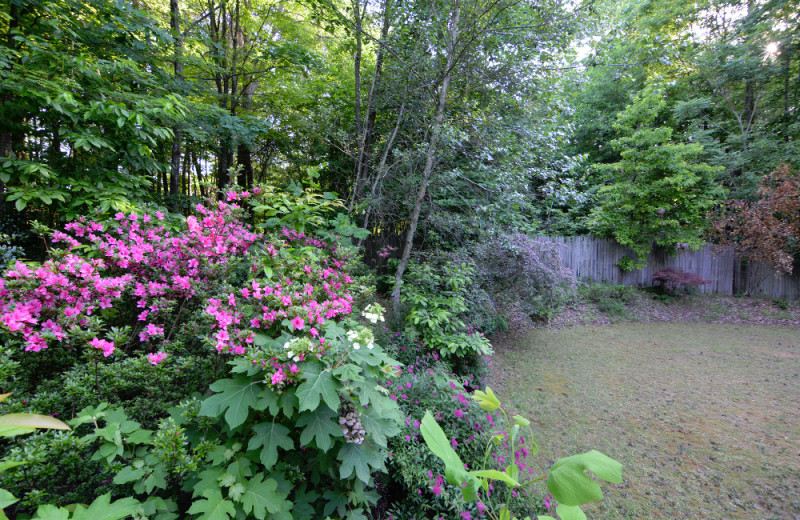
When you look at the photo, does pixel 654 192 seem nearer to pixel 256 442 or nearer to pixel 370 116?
pixel 370 116

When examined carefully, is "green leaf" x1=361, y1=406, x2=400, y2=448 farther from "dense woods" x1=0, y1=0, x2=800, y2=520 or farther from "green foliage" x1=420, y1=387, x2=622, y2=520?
"green foliage" x1=420, y1=387, x2=622, y2=520

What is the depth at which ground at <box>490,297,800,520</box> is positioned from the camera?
7.75 feet

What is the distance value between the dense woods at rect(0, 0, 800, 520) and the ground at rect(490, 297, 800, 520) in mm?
731

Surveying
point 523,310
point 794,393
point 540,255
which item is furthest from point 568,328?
point 794,393

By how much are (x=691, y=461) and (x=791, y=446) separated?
1.08m

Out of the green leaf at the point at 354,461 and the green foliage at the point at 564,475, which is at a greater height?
the green foliage at the point at 564,475

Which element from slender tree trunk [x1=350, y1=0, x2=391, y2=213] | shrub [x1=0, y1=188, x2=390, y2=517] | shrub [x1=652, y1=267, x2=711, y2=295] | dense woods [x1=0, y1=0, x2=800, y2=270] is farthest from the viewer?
shrub [x1=652, y1=267, x2=711, y2=295]

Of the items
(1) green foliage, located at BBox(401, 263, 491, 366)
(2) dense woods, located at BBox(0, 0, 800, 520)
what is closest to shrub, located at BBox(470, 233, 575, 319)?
(2) dense woods, located at BBox(0, 0, 800, 520)

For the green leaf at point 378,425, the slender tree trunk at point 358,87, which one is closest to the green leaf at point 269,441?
the green leaf at point 378,425

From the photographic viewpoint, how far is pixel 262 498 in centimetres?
119

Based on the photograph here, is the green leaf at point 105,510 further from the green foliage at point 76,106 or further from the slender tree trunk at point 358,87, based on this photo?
the slender tree trunk at point 358,87

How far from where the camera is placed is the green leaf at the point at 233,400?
1.27 metres

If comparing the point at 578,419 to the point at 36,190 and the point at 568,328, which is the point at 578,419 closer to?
the point at 568,328

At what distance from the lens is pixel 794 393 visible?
13.0 feet
